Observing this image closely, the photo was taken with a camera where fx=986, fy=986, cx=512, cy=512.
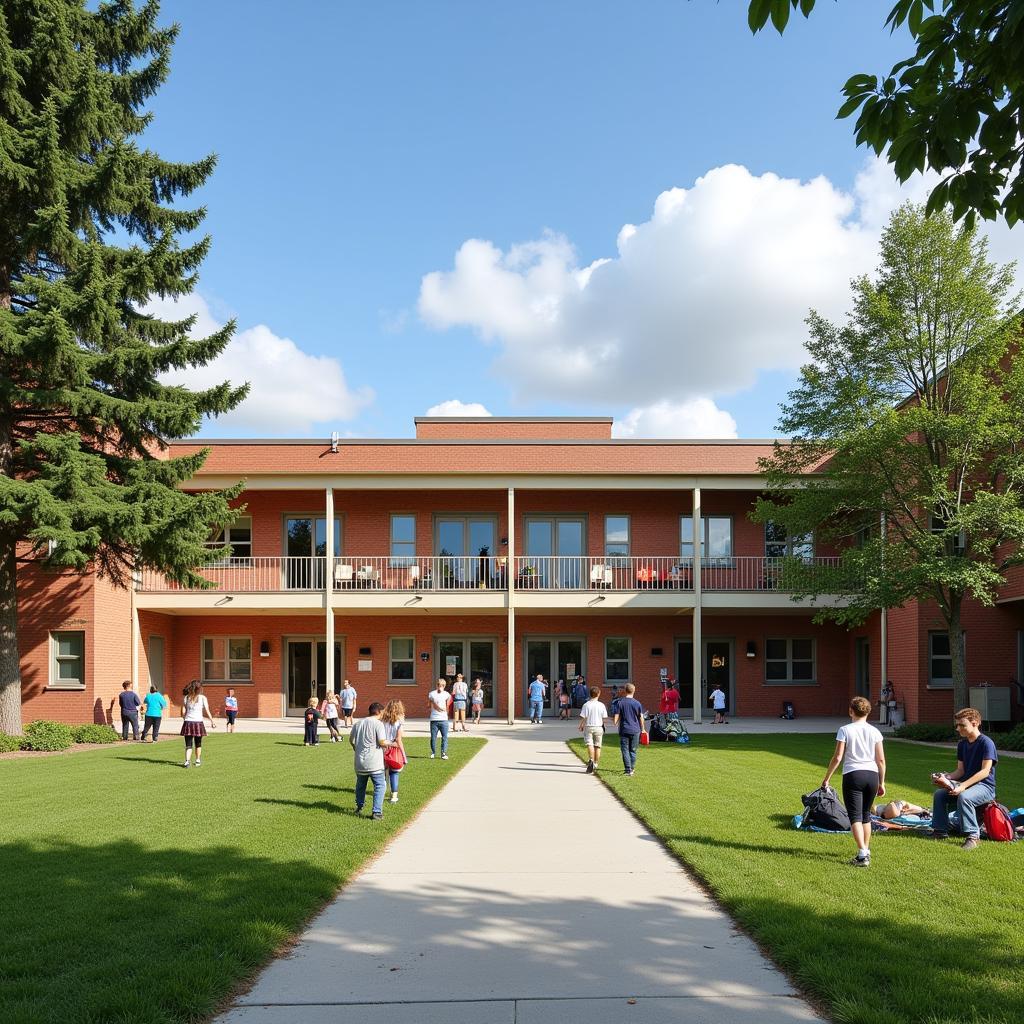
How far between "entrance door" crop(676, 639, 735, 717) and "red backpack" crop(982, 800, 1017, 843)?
845 inches

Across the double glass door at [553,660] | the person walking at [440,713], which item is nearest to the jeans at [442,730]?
the person walking at [440,713]

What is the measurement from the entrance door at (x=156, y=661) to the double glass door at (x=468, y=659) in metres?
8.69

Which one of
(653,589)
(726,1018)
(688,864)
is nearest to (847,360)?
(653,589)

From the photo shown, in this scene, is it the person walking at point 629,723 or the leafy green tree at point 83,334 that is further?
the leafy green tree at point 83,334

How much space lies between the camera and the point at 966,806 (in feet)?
32.2

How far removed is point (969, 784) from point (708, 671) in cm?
2209

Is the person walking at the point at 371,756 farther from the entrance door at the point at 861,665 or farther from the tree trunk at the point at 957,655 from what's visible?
the entrance door at the point at 861,665

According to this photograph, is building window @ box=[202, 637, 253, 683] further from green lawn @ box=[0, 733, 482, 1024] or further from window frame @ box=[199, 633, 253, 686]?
green lawn @ box=[0, 733, 482, 1024]

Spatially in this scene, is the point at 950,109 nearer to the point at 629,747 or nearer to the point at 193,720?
the point at 629,747

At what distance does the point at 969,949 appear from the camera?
19.4ft

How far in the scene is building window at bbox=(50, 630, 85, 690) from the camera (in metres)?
26.4

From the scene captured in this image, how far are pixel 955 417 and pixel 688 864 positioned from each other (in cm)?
1494

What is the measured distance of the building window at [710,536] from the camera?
104ft

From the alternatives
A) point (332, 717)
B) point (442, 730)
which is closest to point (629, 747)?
point (442, 730)
